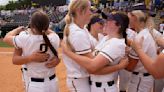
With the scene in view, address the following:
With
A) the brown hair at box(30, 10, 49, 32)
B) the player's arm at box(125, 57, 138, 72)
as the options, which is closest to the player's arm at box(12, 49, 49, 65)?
→ the brown hair at box(30, 10, 49, 32)

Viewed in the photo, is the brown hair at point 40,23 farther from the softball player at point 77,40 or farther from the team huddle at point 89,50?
the softball player at point 77,40

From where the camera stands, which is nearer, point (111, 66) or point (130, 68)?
point (111, 66)

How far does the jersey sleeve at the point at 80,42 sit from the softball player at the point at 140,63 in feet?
2.10

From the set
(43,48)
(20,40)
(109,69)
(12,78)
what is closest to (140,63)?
(109,69)

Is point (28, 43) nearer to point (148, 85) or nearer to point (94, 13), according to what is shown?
point (94, 13)

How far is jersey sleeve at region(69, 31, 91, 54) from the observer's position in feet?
10.2

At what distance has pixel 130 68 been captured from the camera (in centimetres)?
362

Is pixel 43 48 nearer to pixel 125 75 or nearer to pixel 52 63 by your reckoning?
pixel 52 63

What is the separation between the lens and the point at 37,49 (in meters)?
3.57

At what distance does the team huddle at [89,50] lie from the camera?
119 inches

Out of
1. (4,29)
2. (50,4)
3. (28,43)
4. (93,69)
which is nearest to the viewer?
(93,69)

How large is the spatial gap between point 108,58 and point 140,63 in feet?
2.59

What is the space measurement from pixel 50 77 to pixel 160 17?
55.6ft

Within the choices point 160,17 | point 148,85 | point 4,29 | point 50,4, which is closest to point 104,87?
point 148,85
